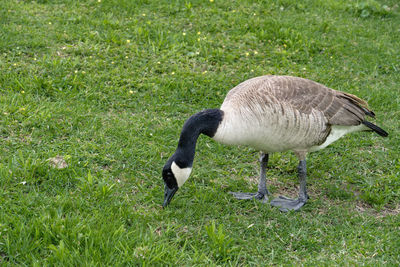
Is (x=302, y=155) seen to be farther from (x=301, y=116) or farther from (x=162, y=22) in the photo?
(x=162, y=22)

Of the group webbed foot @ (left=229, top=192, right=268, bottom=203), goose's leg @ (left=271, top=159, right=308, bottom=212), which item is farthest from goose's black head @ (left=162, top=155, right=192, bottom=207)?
goose's leg @ (left=271, top=159, right=308, bottom=212)

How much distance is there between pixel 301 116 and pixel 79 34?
14.2 ft

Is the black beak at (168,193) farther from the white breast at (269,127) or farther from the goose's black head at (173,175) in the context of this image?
the white breast at (269,127)

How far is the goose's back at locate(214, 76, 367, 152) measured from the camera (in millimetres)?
4371

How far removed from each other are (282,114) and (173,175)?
1.18m

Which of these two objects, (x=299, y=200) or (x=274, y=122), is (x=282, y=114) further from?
(x=299, y=200)

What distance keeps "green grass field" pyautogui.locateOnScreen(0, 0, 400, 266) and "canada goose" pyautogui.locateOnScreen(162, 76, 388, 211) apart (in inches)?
19.1

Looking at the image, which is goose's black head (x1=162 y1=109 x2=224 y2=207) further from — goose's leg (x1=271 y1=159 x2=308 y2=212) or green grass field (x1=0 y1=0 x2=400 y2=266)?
goose's leg (x1=271 y1=159 x2=308 y2=212)

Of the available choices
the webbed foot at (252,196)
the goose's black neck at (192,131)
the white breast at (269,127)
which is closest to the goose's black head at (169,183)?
the goose's black neck at (192,131)

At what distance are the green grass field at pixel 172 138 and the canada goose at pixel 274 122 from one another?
19.1 inches

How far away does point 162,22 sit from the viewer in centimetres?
800

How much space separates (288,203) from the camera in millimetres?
5012

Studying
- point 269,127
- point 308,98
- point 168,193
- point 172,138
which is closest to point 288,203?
point 269,127

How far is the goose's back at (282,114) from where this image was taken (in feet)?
14.3
